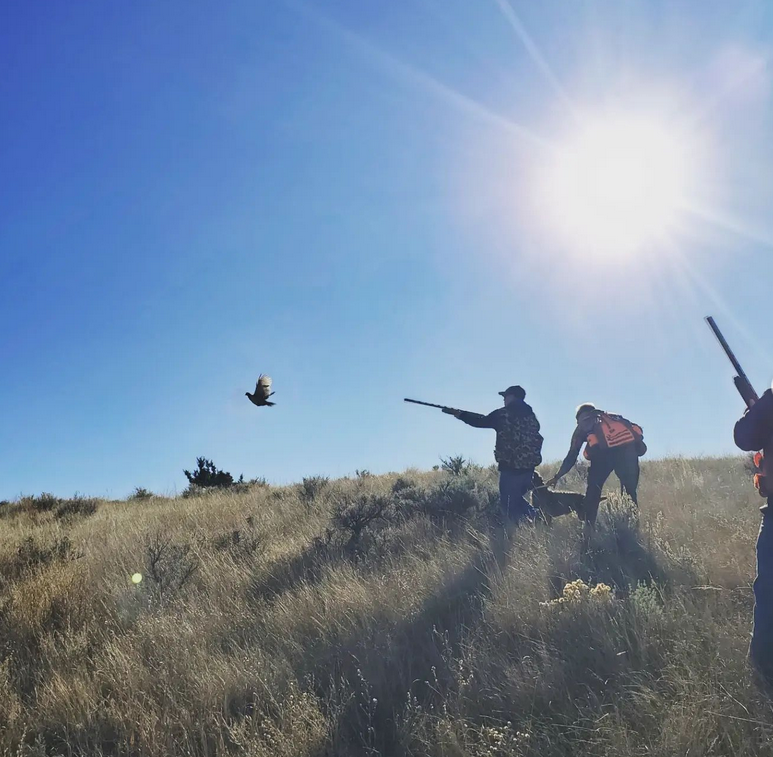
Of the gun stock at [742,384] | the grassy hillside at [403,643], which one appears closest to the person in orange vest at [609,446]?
the grassy hillside at [403,643]

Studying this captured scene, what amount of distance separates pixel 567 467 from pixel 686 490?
2470mm

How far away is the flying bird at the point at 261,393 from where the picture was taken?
337 inches

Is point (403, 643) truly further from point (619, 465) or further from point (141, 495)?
point (141, 495)

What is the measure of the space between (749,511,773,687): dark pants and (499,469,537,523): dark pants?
13.1 ft

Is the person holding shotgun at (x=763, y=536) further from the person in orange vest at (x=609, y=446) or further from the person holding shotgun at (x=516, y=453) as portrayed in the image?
the person holding shotgun at (x=516, y=453)

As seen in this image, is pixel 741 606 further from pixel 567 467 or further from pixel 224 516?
Answer: pixel 224 516

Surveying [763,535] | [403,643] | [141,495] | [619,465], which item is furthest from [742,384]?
[141,495]

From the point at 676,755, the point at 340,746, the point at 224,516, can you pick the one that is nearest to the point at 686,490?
the point at 676,755

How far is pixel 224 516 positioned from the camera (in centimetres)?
934

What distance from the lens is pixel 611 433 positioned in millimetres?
6652

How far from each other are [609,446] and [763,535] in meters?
3.92

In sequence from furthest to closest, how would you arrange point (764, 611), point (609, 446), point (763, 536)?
point (609, 446) < point (763, 536) < point (764, 611)

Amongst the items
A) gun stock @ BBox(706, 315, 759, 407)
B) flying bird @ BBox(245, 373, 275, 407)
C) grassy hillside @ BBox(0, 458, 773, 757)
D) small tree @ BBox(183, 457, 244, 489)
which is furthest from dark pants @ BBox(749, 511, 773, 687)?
small tree @ BBox(183, 457, 244, 489)

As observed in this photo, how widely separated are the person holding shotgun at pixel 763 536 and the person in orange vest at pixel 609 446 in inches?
149
